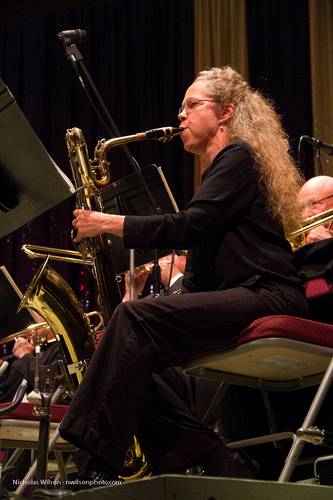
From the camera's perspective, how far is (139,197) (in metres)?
3.37

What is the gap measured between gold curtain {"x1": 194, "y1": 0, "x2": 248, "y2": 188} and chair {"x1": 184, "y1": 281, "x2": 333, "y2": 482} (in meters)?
→ 2.95

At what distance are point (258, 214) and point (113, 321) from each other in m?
0.63

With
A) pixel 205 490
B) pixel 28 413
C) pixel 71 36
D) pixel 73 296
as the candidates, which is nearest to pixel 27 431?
pixel 28 413

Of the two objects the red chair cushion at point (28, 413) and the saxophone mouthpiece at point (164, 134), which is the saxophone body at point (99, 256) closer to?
the saxophone mouthpiece at point (164, 134)

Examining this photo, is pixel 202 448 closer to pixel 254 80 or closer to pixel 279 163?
pixel 279 163

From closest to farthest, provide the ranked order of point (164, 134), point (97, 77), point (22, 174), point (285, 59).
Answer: point (22, 174) → point (164, 134) → point (285, 59) → point (97, 77)

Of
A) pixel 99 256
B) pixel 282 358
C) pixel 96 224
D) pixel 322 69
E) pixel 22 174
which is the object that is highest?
pixel 22 174

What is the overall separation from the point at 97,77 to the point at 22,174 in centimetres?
392

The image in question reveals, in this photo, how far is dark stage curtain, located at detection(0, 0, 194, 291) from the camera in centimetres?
565

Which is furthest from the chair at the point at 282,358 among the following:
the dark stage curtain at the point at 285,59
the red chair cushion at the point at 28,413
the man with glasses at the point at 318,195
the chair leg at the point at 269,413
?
the dark stage curtain at the point at 285,59

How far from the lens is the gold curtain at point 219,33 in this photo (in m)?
5.38

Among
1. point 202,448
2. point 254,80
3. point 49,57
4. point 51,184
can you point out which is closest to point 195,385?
point 202,448

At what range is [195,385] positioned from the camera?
3213mm

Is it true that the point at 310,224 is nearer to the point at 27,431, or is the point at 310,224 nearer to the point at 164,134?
the point at 164,134
